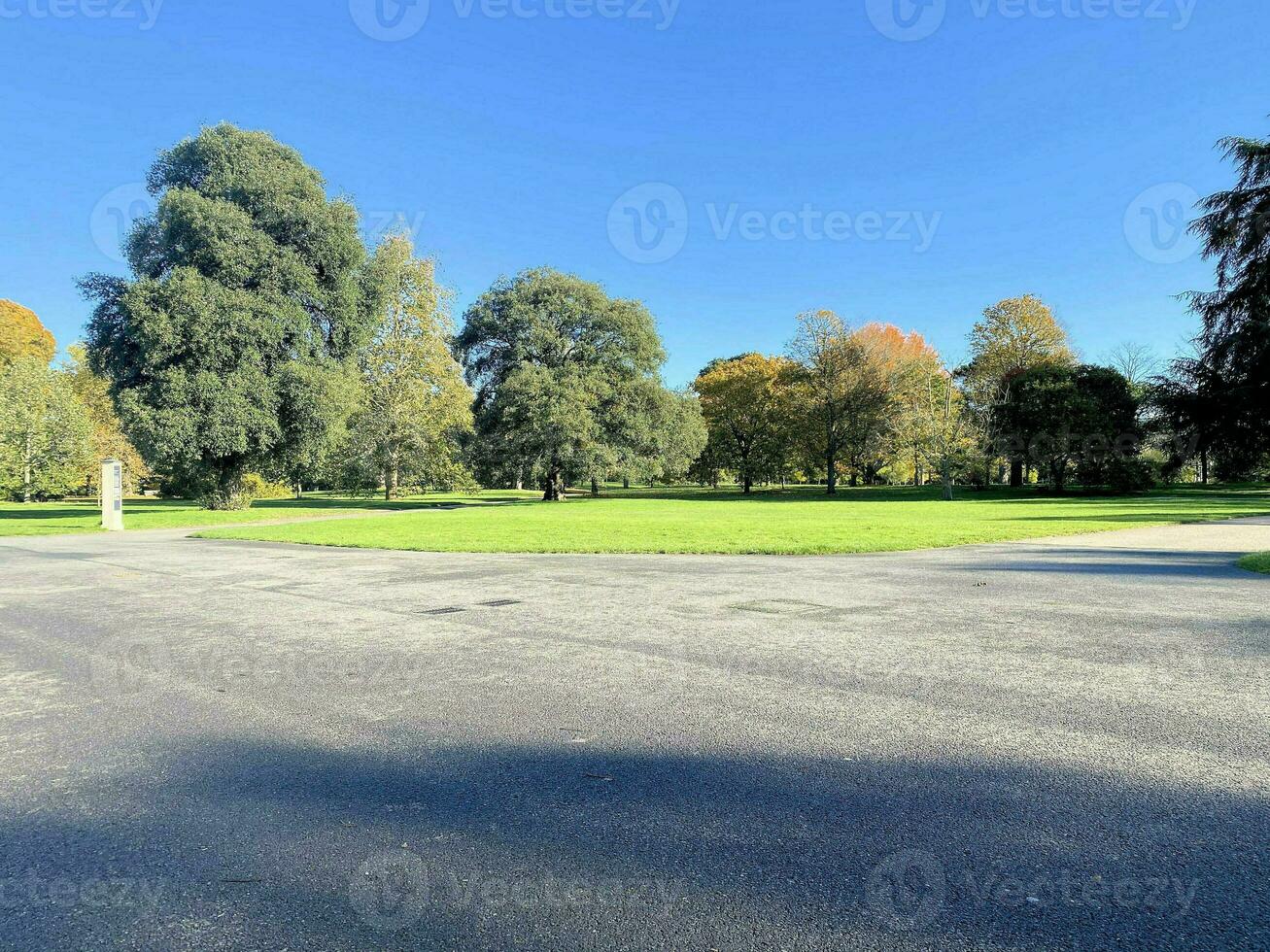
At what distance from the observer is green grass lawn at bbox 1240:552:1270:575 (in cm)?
1052

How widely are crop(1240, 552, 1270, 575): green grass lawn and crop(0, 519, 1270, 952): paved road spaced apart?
4.38m

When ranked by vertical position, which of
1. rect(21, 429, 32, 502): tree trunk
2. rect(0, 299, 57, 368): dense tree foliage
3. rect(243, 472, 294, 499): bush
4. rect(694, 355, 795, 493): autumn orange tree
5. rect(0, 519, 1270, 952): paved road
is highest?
rect(0, 299, 57, 368): dense tree foliage

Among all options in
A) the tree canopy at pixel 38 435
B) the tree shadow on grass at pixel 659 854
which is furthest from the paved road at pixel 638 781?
the tree canopy at pixel 38 435

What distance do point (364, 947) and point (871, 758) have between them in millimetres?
2534

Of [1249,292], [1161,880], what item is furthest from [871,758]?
[1249,292]

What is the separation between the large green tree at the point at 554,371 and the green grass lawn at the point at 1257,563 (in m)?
31.1

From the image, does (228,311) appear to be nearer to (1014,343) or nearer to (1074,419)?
(1074,419)

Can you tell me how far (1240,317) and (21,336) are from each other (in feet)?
299

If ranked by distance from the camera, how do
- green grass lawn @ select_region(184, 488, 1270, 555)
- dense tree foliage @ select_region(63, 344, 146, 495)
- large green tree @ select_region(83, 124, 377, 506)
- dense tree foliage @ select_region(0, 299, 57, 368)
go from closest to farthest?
green grass lawn @ select_region(184, 488, 1270, 555)
large green tree @ select_region(83, 124, 377, 506)
dense tree foliage @ select_region(63, 344, 146, 495)
dense tree foliage @ select_region(0, 299, 57, 368)

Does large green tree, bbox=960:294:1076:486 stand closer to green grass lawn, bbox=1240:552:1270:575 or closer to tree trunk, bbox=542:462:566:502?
tree trunk, bbox=542:462:566:502

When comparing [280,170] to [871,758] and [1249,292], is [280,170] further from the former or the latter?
[1249,292]

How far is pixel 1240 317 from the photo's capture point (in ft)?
95.3

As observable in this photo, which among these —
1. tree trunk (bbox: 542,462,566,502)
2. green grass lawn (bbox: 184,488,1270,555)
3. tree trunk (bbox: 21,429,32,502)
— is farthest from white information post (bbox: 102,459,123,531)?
tree trunk (bbox: 21,429,32,502)

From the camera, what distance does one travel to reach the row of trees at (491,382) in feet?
91.7
